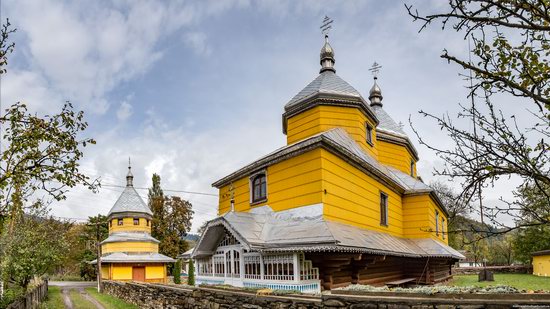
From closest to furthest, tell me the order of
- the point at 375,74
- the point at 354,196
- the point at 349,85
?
1. the point at 354,196
2. the point at 349,85
3. the point at 375,74

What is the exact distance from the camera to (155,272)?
36.5 m

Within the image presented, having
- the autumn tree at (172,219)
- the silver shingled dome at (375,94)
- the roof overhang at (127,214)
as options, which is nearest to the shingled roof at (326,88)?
the silver shingled dome at (375,94)

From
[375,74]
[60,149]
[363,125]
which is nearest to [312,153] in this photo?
[363,125]

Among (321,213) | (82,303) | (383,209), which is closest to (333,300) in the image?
(321,213)

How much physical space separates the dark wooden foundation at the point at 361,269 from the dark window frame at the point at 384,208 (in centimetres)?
176

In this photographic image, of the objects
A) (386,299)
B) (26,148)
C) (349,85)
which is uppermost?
(349,85)

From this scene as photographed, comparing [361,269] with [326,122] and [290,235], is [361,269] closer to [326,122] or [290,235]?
[290,235]

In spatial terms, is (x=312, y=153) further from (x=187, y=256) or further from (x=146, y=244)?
(x=146, y=244)

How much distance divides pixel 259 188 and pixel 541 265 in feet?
92.0

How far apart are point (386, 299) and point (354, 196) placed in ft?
32.0

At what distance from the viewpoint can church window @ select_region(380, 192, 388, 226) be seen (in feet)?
59.0

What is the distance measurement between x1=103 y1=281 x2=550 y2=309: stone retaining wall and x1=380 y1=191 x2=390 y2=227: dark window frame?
10.0 m

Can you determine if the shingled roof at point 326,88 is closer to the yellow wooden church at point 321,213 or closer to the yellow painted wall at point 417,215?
the yellow wooden church at point 321,213

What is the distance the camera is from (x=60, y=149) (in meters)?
7.62
